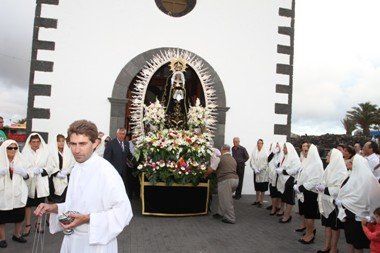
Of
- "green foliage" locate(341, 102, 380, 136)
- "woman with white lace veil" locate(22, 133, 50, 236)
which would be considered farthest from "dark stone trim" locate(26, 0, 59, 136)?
"green foliage" locate(341, 102, 380, 136)

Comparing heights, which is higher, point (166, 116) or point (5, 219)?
point (166, 116)

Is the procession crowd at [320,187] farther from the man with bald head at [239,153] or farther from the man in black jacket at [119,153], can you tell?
the man in black jacket at [119,153]

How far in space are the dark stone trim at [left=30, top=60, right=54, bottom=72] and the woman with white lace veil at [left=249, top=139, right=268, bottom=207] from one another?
5764mm

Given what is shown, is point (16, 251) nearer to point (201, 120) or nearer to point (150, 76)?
point (201, 120)

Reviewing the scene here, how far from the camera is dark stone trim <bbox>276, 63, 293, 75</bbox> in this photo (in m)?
10.9

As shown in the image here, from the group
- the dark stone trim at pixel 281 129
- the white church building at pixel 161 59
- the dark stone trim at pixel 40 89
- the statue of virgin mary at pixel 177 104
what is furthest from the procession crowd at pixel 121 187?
the dark stone trim at pixel 40 89

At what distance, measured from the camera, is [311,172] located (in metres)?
6.19

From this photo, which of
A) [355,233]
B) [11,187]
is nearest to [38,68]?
[11,187]

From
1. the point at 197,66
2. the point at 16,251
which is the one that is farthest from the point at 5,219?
the point at 197,66

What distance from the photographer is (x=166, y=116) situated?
30.4ft

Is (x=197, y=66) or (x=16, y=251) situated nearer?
(x=16, y=251)

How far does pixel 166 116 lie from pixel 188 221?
9.51 feet

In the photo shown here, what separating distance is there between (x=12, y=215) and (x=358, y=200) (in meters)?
4.96

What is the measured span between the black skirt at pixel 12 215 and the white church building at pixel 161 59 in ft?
13.2
